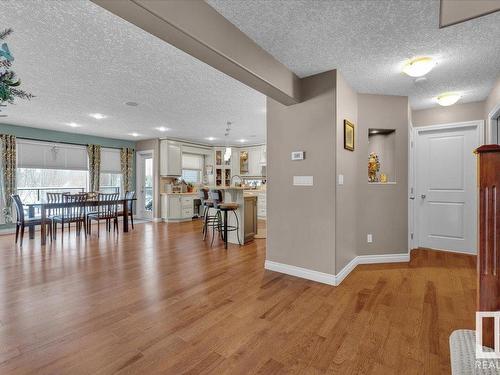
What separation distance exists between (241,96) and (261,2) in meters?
2.17

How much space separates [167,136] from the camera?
7.45 m

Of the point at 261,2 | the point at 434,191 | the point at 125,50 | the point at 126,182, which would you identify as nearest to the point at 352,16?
the point at 261,2

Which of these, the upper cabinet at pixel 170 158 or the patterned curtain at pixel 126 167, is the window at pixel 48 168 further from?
the upper cabinet at pixel 170 158

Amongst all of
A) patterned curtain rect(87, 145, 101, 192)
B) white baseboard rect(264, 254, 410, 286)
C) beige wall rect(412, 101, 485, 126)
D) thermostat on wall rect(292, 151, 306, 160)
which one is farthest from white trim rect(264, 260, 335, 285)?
patterned curtain rect(87, 145, 101, 192)

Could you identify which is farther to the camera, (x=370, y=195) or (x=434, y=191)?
(x=434, y=191)

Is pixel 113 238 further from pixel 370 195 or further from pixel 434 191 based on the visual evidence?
pixel 434 191

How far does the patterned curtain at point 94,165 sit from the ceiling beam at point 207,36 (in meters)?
6.46

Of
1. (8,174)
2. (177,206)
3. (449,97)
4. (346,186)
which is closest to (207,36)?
(346,186)

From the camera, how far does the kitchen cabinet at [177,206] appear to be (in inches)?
300

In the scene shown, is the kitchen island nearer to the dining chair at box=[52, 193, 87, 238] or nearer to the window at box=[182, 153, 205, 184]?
the dining chair at box=[52, 193, 87, 238]

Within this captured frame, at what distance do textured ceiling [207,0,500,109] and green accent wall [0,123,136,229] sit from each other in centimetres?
665

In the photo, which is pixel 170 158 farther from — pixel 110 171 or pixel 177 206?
pixel 110 171

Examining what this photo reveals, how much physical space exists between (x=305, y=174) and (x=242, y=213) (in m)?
2.02

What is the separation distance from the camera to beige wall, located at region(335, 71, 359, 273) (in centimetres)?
294
